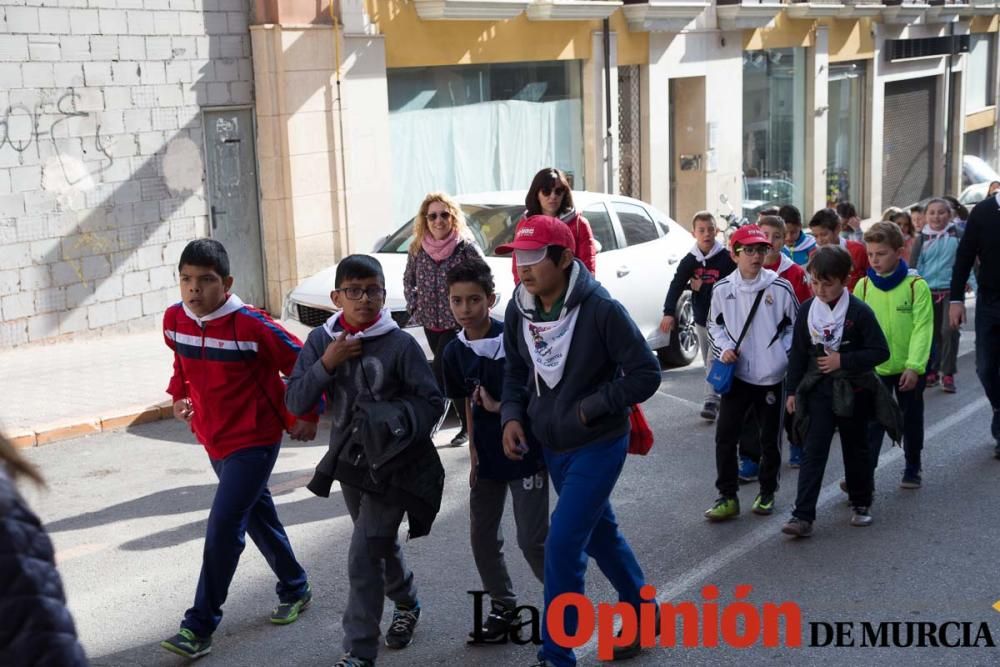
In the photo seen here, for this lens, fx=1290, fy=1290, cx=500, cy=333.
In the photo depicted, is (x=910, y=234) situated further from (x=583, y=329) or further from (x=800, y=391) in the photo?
(x=583, y=329)

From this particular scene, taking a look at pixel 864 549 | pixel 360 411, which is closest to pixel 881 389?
pixel 864 549

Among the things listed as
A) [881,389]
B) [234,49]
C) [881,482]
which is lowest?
[881,482]

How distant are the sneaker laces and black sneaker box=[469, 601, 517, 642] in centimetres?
26

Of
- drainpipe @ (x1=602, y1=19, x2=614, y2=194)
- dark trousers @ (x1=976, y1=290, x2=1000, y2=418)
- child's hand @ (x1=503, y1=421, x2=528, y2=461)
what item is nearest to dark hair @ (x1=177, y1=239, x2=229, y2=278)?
child's hand @ (x1=503, y1=421, x2=528, y2=461)

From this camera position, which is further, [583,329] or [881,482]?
→ [881,482]

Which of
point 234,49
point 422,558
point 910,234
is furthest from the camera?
point 234,49

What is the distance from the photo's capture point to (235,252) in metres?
14.7

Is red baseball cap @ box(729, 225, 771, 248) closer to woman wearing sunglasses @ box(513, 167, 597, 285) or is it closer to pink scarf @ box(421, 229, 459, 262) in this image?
woman wearing sunglasses @ box(513, 167, 597, 285)

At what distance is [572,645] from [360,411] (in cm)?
122

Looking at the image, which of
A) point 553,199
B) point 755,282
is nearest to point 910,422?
point 755,282

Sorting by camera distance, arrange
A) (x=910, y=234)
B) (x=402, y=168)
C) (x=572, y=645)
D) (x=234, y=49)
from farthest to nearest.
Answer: (x=402, y=168) → (x=234, y=49) → (x=910, y=234) → (x=572, y=645)

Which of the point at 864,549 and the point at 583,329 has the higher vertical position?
the point at 583,329

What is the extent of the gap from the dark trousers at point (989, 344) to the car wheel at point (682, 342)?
12.5ft

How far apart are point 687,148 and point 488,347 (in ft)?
57.9
